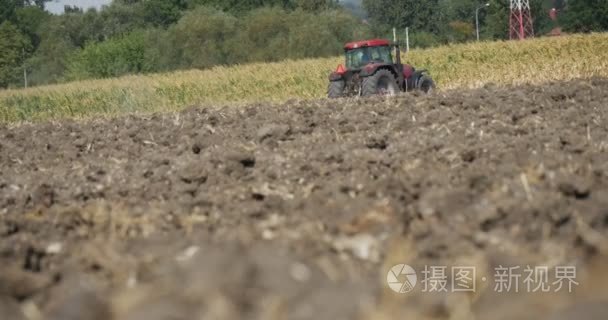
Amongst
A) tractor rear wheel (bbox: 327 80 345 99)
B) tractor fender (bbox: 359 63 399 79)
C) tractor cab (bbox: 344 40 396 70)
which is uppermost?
tractor cab (bbox: 344 40 396 70)

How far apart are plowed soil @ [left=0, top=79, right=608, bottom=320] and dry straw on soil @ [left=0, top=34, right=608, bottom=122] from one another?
16898 millimetres

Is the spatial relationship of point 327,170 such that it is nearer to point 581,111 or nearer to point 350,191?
point 350,191

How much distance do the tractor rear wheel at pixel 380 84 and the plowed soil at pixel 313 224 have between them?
23.5 feet

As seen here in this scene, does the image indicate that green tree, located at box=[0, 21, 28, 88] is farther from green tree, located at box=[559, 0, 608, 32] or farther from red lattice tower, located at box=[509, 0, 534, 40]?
green tree, located at box=[559, 0, 608, 32]

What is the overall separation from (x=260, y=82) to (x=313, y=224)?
2288 cm

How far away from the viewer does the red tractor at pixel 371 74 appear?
15.7 metres

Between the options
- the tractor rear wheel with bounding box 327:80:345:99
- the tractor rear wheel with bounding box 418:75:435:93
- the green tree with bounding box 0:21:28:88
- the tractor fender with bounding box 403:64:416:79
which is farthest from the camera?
the green tree with bounding box 0:21:28:88

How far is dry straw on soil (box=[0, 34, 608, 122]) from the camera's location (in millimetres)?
24906

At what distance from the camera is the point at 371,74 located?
1563 centimetres

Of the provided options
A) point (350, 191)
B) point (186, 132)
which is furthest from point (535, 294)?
point (186, 132)

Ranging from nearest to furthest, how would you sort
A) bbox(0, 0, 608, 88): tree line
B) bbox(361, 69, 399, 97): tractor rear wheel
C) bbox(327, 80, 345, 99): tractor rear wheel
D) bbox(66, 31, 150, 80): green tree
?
1. bbox(361, 69, 399, 97): tractor rear wheel
2. bbox(327, 80, 345, 99): tractor rear wheel
3. bbox(0, 0, 608, 88): tree line
4. bbox(66, 31, 150, 80): green tree

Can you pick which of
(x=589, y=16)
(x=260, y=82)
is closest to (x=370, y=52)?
(x=260, y=82)

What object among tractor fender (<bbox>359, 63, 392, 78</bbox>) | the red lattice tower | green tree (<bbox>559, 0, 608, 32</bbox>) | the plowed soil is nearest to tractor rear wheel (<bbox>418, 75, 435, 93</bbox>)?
A: tractor fender (<bbox>359, 63, 392, 78</bbox>)

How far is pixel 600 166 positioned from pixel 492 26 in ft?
207
